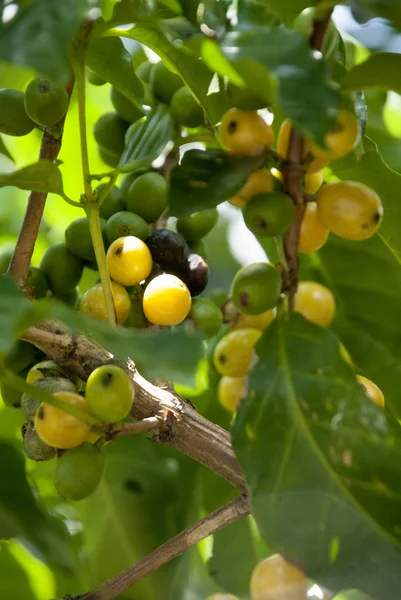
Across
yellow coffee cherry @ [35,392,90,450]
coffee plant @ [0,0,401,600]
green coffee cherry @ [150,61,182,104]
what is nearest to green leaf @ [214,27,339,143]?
coffee plant @ [0,0,401,600]

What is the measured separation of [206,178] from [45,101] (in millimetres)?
219

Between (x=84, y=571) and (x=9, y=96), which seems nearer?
(x=9, y=96)

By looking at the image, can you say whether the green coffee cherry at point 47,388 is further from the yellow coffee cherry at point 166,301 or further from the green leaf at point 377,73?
the green leaf at point 377,73

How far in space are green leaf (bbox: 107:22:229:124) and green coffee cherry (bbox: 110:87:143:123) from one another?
0.17 metres

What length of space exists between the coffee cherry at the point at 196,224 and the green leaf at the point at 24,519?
0.38 m

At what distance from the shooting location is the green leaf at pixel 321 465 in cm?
58

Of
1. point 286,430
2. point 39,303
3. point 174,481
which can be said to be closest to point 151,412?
point 286,430

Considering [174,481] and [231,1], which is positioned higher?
[231,1]

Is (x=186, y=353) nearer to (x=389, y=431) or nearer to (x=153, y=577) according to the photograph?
(x=389, y=431)

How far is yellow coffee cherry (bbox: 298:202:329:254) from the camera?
701 mm

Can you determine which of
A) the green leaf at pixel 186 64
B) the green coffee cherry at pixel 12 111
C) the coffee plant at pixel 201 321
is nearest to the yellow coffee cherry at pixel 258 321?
the coffee plant at pixel 201 321

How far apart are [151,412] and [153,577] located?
15.2 inches

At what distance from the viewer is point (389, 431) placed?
62 cm

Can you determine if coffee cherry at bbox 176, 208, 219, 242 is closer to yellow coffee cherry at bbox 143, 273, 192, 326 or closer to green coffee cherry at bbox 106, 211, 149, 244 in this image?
green coffee cherry at bbox 106, 211, 149, 244
